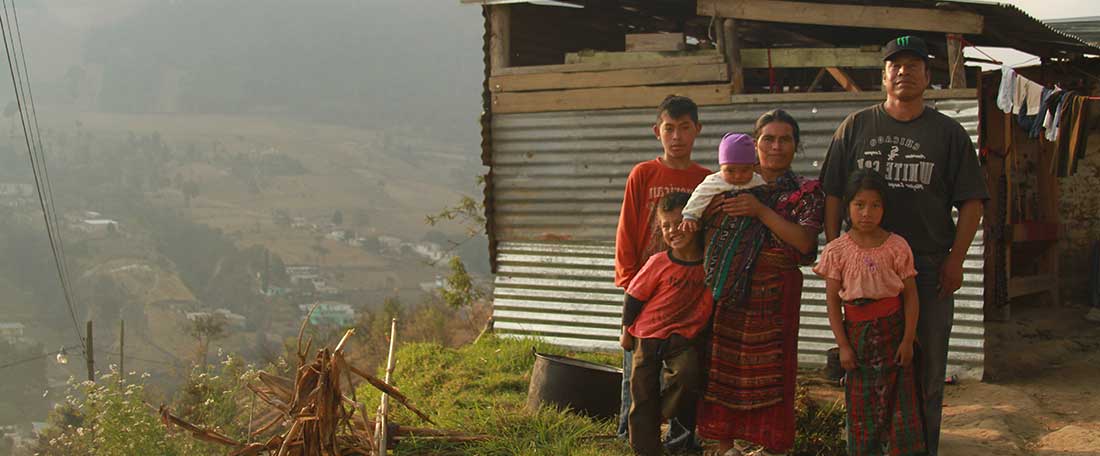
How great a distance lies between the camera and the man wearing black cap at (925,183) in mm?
4035

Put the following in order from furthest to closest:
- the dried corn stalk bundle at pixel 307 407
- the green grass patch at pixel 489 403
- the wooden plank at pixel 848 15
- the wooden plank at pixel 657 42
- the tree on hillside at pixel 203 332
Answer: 1. the tree on hillside at pixel 203 332
2. the wooden plank at pixel 657 42
3. the wooden plank at pixel 848 15
4. the green grass patch at pixel 489 403
5. the dried corn stalk bundle at pixel 307 407

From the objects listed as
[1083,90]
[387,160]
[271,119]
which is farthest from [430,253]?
[1083,90]

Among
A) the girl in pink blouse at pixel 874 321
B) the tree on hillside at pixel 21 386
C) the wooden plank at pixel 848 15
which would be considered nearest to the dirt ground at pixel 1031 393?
the girl in pink blouse at pixel 874 321

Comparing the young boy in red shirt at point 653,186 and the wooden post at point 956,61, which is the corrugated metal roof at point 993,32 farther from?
the young boy in red shirt at point 653,186

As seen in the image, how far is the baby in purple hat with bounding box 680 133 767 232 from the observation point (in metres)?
4.02

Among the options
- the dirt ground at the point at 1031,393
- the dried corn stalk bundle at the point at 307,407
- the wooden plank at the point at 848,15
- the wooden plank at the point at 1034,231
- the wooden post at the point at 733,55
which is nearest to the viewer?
the dried corn stalk bundle at the point at 307,407

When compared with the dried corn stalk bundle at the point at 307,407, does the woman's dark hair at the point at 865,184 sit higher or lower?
higher

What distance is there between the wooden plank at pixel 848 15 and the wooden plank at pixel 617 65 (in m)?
0.38

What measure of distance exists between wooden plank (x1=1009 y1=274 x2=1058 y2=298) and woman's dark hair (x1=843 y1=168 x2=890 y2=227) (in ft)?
20.7

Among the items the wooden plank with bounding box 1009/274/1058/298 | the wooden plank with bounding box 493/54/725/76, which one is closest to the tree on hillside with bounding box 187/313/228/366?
the wooden plank with bounding box 493/54/725/76

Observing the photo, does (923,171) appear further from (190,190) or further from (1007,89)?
(190,190)

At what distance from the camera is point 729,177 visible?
160 inches

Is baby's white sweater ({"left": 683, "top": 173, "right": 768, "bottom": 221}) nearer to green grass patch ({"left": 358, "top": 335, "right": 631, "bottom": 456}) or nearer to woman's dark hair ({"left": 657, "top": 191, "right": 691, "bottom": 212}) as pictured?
woman's dark hair ({"left": 657, "top": 191, "right": 691, "bottom": 212})

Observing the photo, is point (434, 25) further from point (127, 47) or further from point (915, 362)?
point (915, 362)
